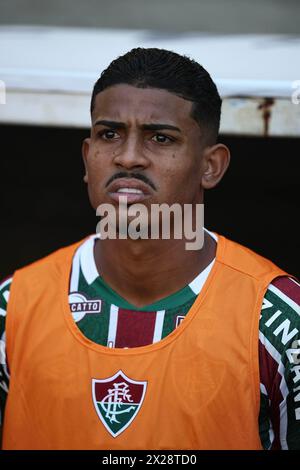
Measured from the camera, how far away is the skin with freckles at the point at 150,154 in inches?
69.9

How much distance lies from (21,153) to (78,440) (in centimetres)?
162

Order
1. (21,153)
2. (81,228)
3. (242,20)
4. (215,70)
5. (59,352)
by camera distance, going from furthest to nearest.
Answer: (81,228) < (21,153) < (242,20) < (215,70) < (59,352)

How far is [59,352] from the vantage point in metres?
1.93

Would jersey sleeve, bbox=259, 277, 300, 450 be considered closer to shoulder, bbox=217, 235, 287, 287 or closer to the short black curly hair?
shoulder, bbox=217, 235, 287, 287

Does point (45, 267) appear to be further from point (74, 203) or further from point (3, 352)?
point (74, 203)

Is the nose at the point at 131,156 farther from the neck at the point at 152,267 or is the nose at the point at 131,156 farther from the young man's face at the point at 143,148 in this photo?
the neck at the point at 152,267

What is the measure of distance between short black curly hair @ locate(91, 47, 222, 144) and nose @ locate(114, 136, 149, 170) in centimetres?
15

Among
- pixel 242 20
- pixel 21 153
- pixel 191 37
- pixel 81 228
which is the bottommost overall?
pixel 81 228

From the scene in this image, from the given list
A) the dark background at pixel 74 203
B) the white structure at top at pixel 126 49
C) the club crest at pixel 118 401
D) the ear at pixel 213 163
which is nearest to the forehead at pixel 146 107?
the ear at pixel 213 163

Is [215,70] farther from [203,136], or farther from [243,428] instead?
[243,428]

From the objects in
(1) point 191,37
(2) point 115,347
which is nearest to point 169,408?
(2) point 115,347

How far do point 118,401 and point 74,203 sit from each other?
5.31 ft

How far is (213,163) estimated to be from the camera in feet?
6.33

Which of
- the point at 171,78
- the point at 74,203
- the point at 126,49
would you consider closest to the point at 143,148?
the point at 171,78
